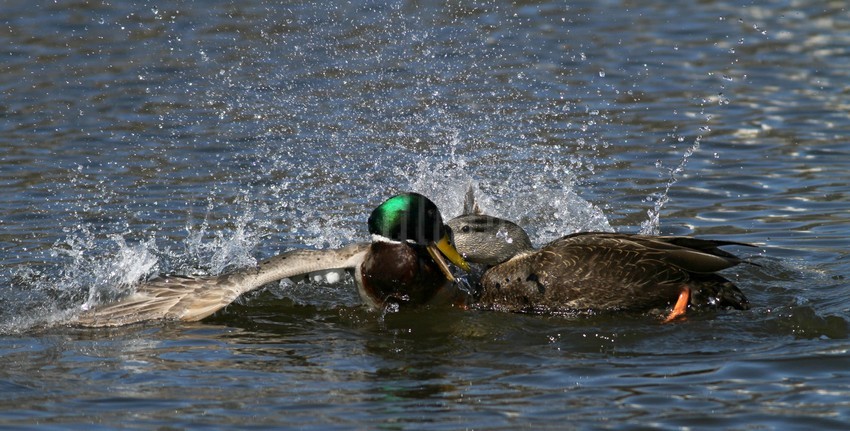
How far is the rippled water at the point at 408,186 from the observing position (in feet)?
18.8

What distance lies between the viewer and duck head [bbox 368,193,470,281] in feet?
23.2

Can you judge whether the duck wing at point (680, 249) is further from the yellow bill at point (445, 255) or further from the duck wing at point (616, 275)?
the yellow bill at point (445, 255)

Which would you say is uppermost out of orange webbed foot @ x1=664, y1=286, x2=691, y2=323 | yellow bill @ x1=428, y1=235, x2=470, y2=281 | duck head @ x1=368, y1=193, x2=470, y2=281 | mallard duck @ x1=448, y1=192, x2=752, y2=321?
duck head @ x1=368, y1=193, x2=470, y2=281

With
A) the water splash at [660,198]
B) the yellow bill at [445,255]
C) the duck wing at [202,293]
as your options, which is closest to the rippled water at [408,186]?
the water splash at [660,198]

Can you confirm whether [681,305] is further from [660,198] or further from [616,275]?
[660,198]

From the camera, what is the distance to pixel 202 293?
7156 mm

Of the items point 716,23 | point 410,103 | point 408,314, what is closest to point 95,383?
point 408,314

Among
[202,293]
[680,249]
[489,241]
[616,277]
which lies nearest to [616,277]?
[616,277]

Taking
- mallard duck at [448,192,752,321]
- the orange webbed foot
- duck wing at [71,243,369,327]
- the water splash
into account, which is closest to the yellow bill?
mallard duck at [448,192,752,321]

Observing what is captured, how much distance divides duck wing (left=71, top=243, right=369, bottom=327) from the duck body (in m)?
0.90

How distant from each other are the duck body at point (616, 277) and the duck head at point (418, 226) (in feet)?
1.04

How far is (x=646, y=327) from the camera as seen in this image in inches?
263

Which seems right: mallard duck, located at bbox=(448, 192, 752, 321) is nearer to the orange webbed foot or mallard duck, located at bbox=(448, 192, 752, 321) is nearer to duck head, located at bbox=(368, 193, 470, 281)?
the orange webbed foot

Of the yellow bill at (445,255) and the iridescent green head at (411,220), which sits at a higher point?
the iridescent green head at (411,220)
